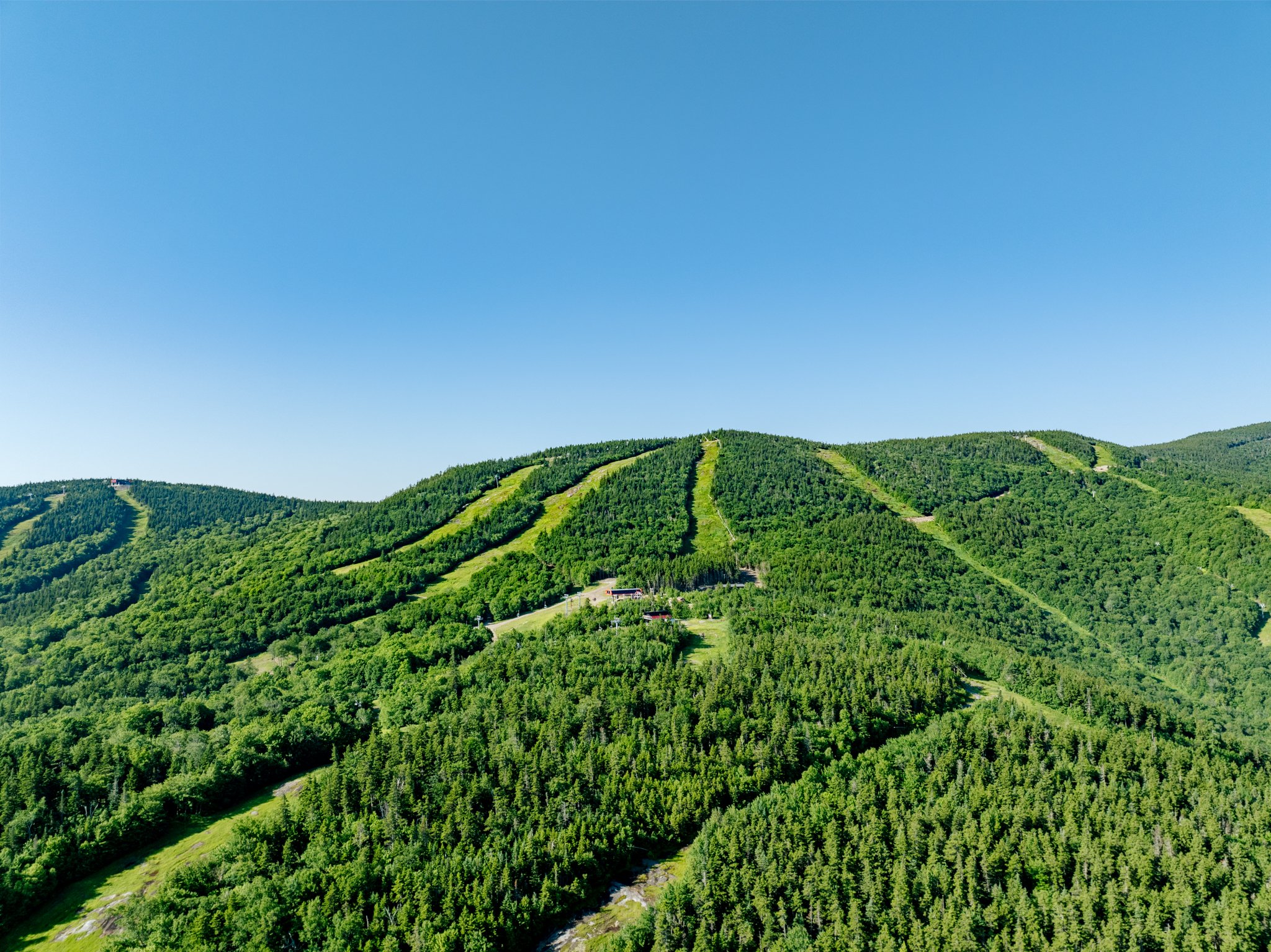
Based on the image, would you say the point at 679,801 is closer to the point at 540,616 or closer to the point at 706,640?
the point at 706,640

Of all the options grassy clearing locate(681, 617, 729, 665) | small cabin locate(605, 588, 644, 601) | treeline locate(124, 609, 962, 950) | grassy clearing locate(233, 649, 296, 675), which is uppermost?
small cabin locate(605, 588, 644, 601)

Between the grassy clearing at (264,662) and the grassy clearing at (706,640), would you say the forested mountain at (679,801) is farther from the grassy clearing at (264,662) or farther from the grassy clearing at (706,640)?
the grassy clearing at (264,662)

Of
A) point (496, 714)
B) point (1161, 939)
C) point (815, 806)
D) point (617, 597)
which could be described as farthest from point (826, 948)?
point (617, 597)

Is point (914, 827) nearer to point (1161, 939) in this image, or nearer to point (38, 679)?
point (1161, 939)

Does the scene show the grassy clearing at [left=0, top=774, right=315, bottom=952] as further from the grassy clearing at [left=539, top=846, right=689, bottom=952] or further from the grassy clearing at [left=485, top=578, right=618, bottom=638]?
the grassy clearing at [left=485, top=578, right=618, bottom=638]

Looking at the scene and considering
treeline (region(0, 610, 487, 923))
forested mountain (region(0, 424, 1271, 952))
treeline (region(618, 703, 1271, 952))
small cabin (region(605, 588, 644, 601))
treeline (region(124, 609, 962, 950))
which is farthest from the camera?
small cabin (region(605, 588, 644, 601))

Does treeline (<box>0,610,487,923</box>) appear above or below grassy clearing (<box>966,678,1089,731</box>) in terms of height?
above

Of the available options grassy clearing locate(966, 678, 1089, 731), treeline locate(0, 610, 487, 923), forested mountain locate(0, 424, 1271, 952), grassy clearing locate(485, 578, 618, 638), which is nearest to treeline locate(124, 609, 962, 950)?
forested mountain locate(0, 424, 1271, 952)
